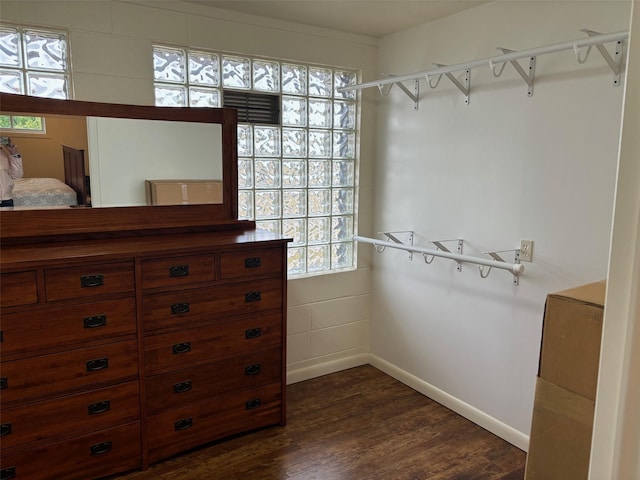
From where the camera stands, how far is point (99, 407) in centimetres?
198

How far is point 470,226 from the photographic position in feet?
8.31

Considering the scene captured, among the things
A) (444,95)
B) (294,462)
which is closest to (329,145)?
(444,95)

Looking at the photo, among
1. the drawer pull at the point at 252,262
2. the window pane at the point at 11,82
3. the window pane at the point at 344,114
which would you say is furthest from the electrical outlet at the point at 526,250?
the window pane at the point at 11,82

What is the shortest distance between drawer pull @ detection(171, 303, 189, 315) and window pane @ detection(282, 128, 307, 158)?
3.77ft

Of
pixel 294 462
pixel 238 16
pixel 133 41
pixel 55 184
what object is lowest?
pixel 294 462

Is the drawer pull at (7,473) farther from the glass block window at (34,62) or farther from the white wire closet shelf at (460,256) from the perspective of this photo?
the white wire closet shelf at (460,256)

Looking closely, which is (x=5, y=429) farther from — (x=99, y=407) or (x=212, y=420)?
(x=212, y=420)

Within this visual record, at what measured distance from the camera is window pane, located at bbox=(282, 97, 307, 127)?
2842 millimetres

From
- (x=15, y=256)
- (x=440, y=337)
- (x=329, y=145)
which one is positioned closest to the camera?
(x=15, y=256)

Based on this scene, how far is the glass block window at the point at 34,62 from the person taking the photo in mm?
2100

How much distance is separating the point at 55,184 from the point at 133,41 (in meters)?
0.78

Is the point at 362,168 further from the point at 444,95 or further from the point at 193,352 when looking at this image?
the point at 193,352

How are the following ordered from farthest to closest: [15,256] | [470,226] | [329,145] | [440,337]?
[329,145]
[440,337]
[470,226]
[15,256]

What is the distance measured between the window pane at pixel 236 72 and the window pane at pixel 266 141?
10.0 inches
